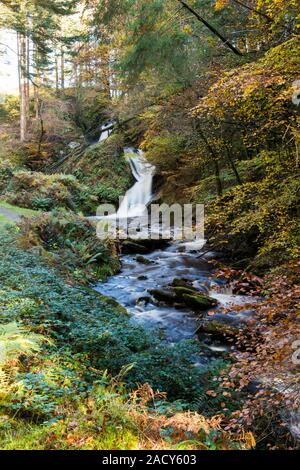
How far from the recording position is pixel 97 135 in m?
26.3

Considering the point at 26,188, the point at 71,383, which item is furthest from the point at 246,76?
the point at 26,188

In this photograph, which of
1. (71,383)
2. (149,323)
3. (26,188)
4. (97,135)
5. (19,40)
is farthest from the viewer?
(97,135)

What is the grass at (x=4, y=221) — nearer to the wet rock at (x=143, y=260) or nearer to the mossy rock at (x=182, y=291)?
the wet rock at (x=143, y=260)

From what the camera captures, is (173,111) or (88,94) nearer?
(173,111)

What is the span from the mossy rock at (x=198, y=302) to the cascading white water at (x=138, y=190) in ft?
35.6

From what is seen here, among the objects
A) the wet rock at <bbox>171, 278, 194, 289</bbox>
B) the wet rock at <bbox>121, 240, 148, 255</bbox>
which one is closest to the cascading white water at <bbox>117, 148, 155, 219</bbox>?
the wet rock at <bbox>121, 240, 148, 255</bbox>

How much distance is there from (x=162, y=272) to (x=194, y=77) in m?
5.80

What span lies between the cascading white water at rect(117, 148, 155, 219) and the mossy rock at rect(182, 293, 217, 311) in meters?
10.9

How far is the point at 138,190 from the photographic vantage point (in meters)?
20.7

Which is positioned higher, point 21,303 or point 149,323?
point 21,303

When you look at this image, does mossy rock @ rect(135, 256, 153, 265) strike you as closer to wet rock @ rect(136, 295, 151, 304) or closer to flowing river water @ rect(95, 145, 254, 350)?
flowing river water @ rect(95, 145, 254, 350)

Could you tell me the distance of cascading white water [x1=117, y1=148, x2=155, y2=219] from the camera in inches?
770
